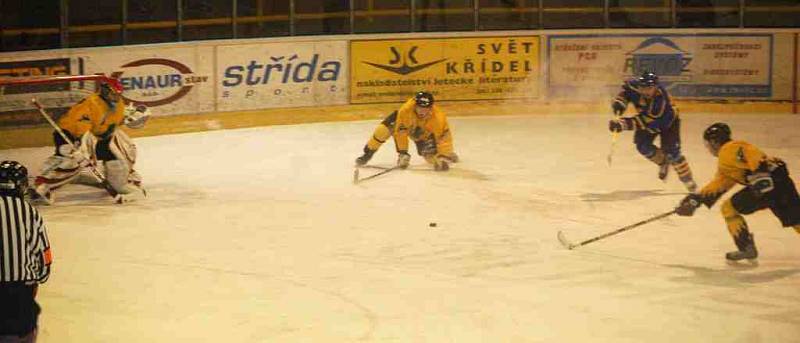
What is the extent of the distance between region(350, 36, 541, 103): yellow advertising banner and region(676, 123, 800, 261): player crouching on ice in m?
8.25

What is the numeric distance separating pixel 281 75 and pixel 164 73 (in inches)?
63.0

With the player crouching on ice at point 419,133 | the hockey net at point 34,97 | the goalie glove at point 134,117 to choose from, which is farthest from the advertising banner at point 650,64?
the goalie glove at point 134,117

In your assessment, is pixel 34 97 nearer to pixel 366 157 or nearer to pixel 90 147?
pixel 90 147

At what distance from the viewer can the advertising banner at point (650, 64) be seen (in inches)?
706

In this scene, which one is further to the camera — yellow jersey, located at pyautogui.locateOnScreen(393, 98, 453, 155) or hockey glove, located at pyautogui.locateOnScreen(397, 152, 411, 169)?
hockey glove, located at pyautogui.locateOnScreen(397, 152, 411, 169)

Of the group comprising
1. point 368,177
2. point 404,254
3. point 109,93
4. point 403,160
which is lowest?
point 404,254

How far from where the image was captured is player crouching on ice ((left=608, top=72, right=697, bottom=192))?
12656mm

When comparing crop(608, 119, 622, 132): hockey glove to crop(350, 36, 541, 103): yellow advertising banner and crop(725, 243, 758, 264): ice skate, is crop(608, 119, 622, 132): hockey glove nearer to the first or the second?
crop(725, 243, 758, 264): ice skate

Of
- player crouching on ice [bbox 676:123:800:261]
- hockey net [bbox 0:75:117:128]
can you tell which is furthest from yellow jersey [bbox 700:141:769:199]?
hockey net [bbox 0:75:117:128]

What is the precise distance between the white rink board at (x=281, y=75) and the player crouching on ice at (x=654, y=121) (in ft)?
17.7

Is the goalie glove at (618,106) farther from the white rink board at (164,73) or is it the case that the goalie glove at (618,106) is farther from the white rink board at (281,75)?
the white rink board at (164,73)

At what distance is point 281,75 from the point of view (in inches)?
673

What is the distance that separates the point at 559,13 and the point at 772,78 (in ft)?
13.5

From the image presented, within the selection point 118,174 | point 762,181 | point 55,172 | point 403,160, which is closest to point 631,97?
point 403,160
